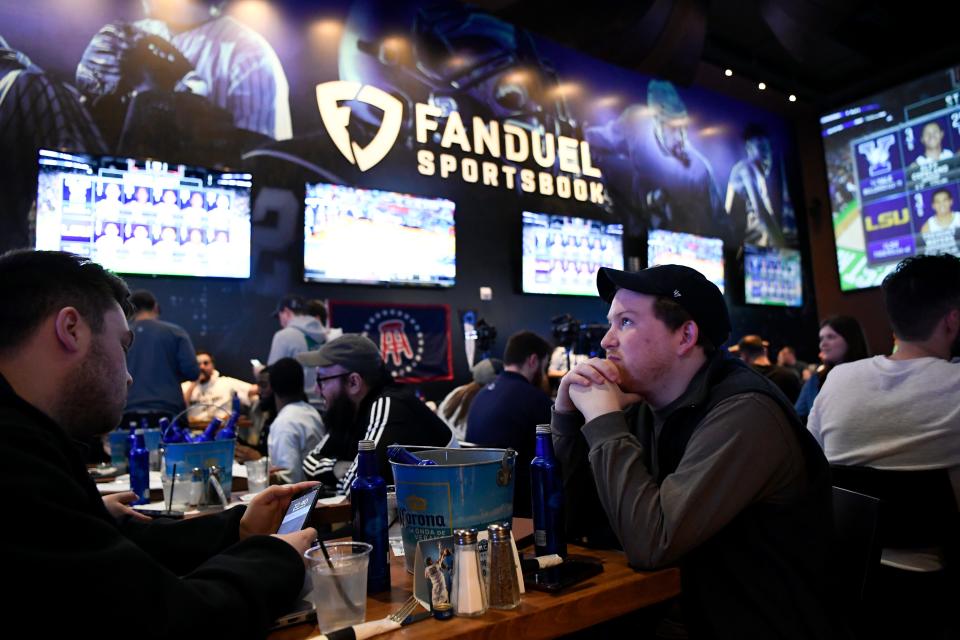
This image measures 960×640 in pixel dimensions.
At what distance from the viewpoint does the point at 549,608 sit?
1125mm

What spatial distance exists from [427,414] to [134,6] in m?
5.00

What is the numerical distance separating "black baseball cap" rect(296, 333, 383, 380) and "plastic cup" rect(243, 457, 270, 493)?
570 mm

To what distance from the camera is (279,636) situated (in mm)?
1057

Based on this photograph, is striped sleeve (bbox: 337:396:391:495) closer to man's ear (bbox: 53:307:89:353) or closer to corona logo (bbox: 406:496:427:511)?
corona logo (bbox: 406:496:427:511)

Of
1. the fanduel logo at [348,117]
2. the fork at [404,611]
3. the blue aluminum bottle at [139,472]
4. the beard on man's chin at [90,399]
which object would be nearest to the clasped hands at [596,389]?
the fork at [404,611]

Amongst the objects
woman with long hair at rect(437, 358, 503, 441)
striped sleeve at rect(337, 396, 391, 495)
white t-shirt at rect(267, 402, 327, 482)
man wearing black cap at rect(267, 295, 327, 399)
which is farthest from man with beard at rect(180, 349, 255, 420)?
striped sleeve at rect(337, 396, 391, 495)

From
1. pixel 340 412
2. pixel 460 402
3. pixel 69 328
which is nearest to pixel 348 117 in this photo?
pixel 460 402

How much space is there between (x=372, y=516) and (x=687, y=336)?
0.92 metres

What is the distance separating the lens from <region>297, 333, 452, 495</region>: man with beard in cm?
264

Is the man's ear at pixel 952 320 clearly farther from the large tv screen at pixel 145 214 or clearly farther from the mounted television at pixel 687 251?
the mounted television at pixel 687 251

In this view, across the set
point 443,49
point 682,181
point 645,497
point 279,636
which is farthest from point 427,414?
point 682,181

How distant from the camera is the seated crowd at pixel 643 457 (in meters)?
0.90

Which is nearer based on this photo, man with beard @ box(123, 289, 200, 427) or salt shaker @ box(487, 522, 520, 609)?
salt shaker @ box(487, 522, 520, 609)

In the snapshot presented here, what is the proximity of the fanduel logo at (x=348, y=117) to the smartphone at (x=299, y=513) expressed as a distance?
5496 mm
